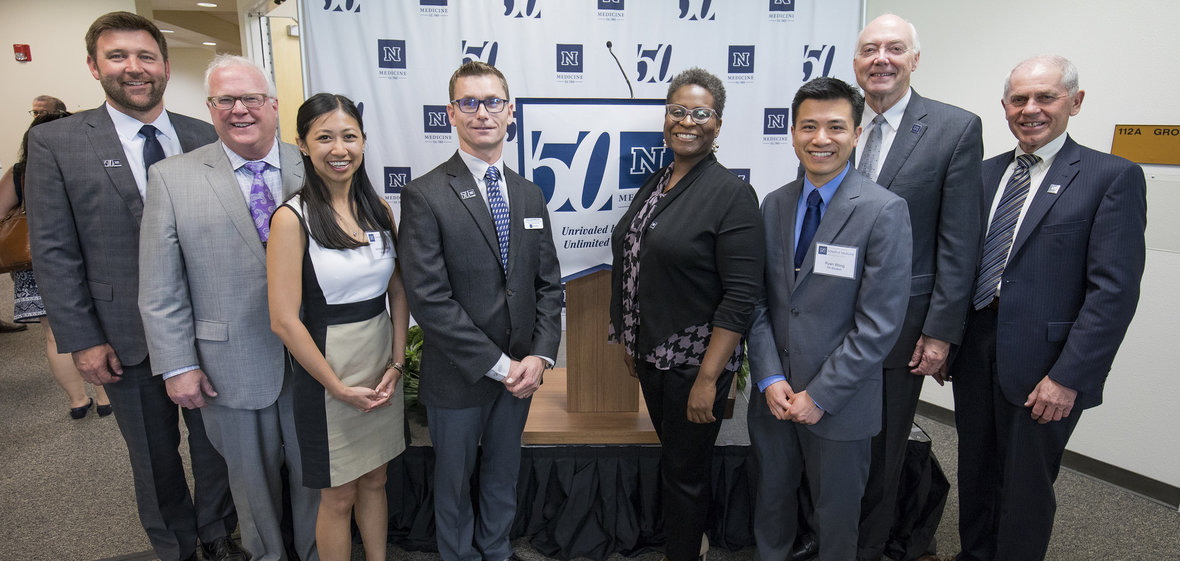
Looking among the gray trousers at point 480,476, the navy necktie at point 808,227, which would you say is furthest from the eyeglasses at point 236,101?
the navy necktie at point 808,227

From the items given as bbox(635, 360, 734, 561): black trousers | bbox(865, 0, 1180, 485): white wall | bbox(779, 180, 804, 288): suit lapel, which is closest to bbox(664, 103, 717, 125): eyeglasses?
bbox(779, 180, 804, 288): suit lapel

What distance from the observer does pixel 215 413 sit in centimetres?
209

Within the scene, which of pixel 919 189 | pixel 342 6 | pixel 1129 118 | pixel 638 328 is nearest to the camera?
pixel 919 189

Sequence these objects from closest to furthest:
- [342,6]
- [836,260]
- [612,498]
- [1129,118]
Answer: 1. [836,260]
2. [612,498]
3. [1129,118]
4. [342,6]

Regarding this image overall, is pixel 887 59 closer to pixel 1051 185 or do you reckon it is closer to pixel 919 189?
pixel 919 189

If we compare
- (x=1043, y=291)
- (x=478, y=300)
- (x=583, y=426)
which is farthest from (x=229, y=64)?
(x=1043, y=291)

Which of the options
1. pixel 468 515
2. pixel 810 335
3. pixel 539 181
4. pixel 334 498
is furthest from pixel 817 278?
pixel 334 498

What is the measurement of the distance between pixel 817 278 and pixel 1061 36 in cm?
244

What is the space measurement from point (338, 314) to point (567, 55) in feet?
6.71

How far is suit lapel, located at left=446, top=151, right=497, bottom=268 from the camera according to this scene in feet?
6.31

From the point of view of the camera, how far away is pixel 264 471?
6.95 feet

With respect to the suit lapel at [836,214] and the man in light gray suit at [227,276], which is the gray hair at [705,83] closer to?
the suit lapel at [836,214]

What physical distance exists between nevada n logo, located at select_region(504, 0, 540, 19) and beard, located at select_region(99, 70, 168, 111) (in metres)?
1.67

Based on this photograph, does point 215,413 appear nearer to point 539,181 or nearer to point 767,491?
point 539,181
